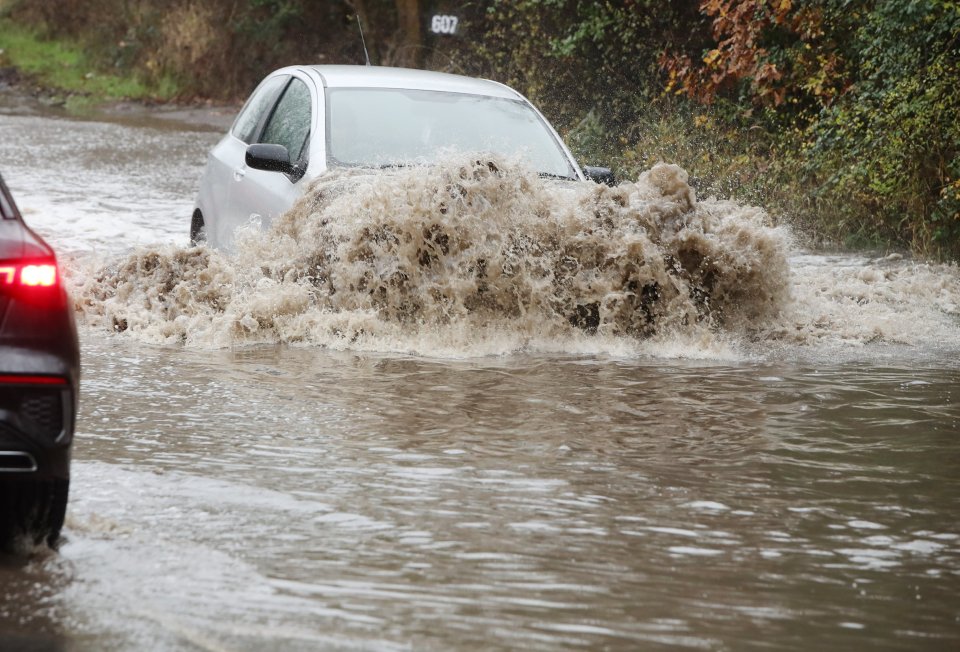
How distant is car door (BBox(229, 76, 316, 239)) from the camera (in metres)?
9.30

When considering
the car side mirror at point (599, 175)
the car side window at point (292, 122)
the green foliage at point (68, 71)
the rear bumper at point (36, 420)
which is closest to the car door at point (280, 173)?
the car side window at point (292, 122)

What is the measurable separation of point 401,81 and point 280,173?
120 cm

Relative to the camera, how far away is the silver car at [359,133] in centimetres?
933

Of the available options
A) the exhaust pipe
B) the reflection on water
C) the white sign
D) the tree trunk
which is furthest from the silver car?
the tree trunk

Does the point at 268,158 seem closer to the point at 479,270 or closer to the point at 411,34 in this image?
the point at 479,270

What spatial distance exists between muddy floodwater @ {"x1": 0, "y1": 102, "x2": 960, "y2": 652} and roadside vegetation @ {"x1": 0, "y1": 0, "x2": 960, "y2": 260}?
8.17 feet

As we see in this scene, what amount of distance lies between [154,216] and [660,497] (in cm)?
1117

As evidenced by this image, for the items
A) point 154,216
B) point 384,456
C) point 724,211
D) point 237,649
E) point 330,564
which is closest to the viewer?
point 237,649

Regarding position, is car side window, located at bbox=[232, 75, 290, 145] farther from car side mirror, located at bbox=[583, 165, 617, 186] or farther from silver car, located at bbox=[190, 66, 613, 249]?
car side mirror, located at bbox=[583, 165, 617, 186]

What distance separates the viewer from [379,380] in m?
7.74

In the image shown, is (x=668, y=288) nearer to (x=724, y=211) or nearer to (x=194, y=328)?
(x=724, y=211)

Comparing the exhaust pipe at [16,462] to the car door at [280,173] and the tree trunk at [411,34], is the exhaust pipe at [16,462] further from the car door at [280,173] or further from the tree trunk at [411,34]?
the tree trunk at [411,34]

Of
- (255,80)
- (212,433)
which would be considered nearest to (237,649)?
(212,433)

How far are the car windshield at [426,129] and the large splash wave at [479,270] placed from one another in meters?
0.37
